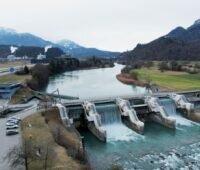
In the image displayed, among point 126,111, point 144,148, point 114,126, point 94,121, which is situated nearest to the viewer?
point 144,148

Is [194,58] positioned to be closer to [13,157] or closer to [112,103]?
[112,103]

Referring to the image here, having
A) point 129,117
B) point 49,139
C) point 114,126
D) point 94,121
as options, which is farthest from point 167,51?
point 49,139

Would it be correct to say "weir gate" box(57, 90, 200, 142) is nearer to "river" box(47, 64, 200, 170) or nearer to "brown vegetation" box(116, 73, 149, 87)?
"river" box(47, 64, 200, 170)

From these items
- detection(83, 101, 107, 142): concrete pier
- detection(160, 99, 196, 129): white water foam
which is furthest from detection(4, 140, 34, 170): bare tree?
detection(160, 99, 196, 129): white water foam

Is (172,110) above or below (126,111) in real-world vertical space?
below

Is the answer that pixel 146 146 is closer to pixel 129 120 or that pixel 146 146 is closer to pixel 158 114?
pixel 129 120

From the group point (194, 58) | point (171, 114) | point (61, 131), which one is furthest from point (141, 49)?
point (61, 131)

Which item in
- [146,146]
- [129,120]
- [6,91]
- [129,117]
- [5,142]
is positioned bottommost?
[146,146]
